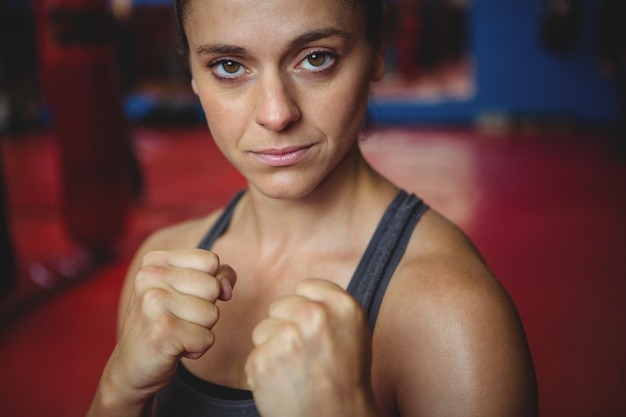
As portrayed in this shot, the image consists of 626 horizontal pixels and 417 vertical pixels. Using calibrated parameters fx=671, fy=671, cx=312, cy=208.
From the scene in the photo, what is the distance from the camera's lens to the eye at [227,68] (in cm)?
89

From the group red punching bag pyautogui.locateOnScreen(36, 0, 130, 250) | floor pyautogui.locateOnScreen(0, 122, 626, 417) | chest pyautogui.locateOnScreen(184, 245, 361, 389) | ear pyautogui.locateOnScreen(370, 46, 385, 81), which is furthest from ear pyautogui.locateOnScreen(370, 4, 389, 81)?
red punching bag pyautogui.locateOnScreen(36, 0, 130, 250)

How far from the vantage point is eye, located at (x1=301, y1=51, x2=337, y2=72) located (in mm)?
873

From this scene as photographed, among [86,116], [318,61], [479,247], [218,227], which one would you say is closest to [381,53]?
[318,61]

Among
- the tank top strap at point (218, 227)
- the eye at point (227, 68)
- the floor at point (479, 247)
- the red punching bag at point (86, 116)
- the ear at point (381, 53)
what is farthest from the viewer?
the red punching bag at point (86, 116)

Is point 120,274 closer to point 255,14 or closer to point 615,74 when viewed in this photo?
point 255,14

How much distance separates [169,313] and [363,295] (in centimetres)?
27

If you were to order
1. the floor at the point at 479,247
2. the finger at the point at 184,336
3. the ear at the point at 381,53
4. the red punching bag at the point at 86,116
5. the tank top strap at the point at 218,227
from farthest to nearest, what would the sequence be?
1. the red punching bag at the point at 86,116
2. the floor at the point at 479,247
3. the tank top strap at the point at 218,227
4. the ear at the point at 381,53
5. the finger at the point at 184,336

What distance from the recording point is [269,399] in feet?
2.23

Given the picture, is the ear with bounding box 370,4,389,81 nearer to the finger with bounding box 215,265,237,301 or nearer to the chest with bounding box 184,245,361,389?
the chest with bounding box 184,245,361,389

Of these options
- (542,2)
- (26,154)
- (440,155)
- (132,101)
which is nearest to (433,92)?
(542,2)

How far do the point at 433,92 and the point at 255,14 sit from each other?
21.7 feet

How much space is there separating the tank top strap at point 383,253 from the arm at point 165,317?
8.0 inches

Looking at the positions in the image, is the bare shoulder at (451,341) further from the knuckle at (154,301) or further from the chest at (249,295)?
the knuckle at (154,301)

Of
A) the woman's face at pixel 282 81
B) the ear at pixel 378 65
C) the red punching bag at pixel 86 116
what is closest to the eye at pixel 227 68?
the woman's face at pixel 282 81
